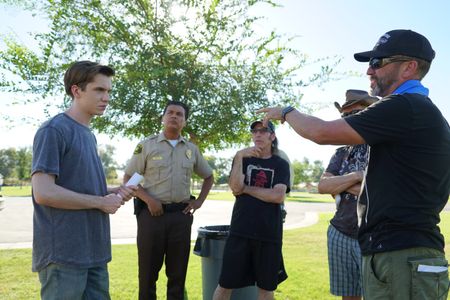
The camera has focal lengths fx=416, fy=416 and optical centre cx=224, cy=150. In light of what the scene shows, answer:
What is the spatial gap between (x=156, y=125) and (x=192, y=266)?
334 centimetres

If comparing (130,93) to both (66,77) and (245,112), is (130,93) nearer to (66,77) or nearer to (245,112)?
(245,112)

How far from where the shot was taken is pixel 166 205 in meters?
4.70

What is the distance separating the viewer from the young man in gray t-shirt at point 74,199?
2494 mm

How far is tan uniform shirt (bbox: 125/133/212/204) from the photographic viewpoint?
476cm

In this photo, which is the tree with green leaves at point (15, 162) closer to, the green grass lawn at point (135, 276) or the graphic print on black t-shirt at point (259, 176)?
the green grass lawn at point (135, 276)

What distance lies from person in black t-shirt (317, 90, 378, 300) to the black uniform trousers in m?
1.69

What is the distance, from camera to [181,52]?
5.42 m

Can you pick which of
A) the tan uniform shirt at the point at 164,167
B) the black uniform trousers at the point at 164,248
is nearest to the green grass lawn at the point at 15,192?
the tan uniform shirt at the point at 164,167

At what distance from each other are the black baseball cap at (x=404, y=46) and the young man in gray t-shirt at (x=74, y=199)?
1776 mm

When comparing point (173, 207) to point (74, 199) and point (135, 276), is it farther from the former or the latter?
point (135, 276)

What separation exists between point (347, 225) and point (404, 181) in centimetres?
165

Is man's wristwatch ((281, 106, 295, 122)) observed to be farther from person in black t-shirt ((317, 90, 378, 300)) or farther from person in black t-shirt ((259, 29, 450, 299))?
person in black t-shirt ((317, 90, 378, 300))

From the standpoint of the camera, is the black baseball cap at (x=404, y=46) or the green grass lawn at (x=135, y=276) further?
the green grass lawn at (x=135, y=276)

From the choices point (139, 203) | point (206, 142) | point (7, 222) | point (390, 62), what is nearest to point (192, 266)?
point (206, 142)
